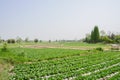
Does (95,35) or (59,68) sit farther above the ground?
(95,35)

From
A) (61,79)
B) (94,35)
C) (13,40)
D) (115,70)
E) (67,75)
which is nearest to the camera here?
(61,79)

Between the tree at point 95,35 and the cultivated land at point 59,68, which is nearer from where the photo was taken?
the cultivated land at point 59,68

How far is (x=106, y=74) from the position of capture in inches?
585

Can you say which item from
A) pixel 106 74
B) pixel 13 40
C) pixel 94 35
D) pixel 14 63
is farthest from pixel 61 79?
pixel 13 40

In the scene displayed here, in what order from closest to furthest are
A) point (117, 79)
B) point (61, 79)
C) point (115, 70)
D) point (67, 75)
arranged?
point (117, 79)
point (61, 79)
point (67, 75)
point (115, 70)

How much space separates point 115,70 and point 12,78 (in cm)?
743

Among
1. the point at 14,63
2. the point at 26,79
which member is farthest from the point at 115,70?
the point at 14,63

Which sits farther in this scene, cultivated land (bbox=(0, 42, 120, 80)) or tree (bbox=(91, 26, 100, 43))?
tree (bbox=(91, 26, 100, 43))

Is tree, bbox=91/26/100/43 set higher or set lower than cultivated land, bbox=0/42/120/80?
higher

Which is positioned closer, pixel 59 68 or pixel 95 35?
pixel 59 68

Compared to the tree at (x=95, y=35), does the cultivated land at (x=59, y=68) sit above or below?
below

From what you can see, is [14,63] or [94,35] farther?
[94,35]

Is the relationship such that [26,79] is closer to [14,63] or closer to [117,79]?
[117,79]

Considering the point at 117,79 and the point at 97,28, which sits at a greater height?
the point at 97,28
